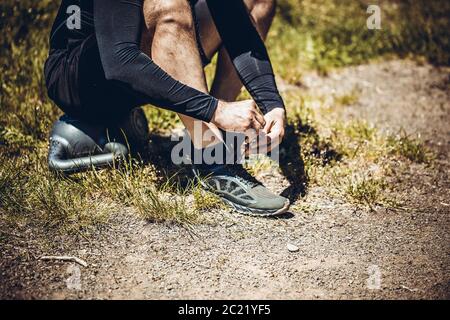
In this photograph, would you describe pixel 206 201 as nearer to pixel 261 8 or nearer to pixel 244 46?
pixel 244 46

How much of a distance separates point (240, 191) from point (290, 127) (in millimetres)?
970

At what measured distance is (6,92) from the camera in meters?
3.32

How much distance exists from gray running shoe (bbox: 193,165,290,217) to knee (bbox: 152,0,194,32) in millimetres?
798

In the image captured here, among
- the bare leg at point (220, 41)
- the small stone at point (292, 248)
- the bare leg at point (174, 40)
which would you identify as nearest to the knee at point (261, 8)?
the bare leg at point (220, 41)

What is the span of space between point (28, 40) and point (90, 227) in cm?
225

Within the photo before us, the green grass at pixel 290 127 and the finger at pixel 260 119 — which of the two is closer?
the finger at pixel 260 119

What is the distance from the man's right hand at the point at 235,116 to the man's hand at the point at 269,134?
115 millimetres

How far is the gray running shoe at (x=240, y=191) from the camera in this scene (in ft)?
7.95

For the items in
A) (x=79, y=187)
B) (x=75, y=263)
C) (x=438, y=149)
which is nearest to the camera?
(x=75, y=263)

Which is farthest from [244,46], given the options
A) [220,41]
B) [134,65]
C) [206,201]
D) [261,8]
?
[206,201]

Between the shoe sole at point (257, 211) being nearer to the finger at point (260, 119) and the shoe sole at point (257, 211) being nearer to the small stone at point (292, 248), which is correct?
the small stone at point (292, 248)

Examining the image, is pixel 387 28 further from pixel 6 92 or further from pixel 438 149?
pixel 6 92

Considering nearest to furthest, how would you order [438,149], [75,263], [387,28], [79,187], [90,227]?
[75,263] → [90,227] → [79,187] → [438,149] → [387,28]

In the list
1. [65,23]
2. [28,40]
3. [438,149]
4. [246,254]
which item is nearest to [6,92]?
[28,40]
